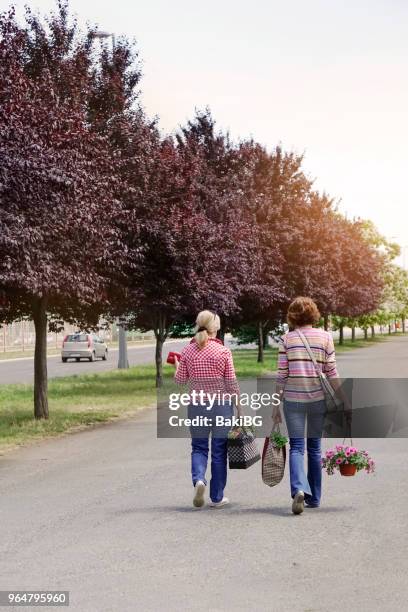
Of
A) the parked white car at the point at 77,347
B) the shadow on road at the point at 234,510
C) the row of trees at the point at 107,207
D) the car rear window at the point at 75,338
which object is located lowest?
the shadow on road at the point at 234,510

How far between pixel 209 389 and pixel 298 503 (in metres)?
1.20

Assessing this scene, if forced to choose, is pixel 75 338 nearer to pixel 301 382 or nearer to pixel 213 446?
pixel 213 446

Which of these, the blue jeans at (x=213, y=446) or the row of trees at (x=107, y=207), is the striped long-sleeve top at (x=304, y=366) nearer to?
the blue jeans at (x=213, y=446)

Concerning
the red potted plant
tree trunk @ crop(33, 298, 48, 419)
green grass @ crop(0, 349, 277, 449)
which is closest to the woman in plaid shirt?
the red potted plant

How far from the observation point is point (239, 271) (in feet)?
89.7

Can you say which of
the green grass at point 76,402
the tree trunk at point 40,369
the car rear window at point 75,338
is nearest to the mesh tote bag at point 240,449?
the green grass at point 76,402

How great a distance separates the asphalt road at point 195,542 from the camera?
5.88 meters

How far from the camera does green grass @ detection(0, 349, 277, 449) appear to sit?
16.3 meters

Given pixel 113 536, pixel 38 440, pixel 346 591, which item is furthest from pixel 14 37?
pixel 346 591

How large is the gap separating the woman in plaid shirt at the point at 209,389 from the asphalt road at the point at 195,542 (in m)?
0.27

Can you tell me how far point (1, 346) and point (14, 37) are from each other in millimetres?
50859

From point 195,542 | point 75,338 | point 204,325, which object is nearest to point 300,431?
point 204,325

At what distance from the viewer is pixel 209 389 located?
8734 millimetres

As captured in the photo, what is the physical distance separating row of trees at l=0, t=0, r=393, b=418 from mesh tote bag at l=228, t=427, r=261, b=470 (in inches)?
199
